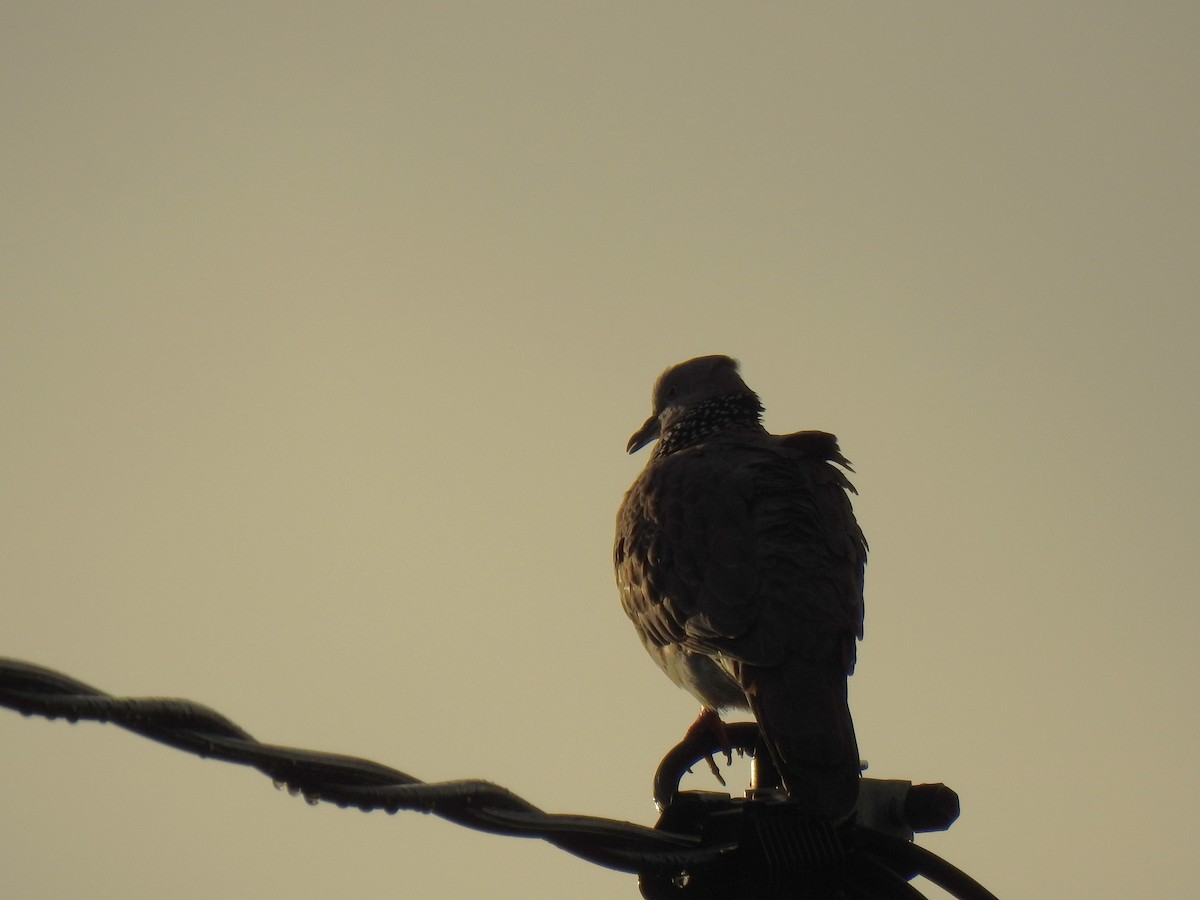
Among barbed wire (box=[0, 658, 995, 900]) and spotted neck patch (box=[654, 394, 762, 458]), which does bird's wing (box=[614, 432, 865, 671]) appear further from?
barbed wire (box=[0, 658, 995, 900])

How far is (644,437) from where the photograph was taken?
8.01 meters

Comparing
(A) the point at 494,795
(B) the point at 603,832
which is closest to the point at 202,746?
(A) the point at 494,795

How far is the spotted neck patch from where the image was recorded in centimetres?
702

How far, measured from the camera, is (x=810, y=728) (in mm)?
3941

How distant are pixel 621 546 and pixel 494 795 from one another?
3.50 meters

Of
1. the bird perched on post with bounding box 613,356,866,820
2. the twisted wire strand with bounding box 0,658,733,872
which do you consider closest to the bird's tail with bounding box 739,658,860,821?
the bird perched on post with bounding box 613,356,866,820

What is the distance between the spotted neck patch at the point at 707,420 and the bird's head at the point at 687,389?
2.9 inches

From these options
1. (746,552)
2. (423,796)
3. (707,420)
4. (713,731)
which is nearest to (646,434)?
(707,420)

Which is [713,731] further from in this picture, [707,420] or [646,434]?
[646,434]

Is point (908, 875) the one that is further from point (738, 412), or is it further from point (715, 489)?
point (738, 412)

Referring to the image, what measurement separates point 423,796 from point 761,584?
2.72 meters

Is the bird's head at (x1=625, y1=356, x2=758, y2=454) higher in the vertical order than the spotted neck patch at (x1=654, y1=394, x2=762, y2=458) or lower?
higher

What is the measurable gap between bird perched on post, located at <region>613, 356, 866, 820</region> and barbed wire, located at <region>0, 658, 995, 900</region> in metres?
0.38

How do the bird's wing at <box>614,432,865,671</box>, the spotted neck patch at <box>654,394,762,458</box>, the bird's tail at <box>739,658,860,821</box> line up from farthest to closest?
the spotted neck patch at <box>654,394,762,458</box>, the bird's wing at <box>614,432,865,671</box>, the bird's tail at <box>739,658,860,821</box>
